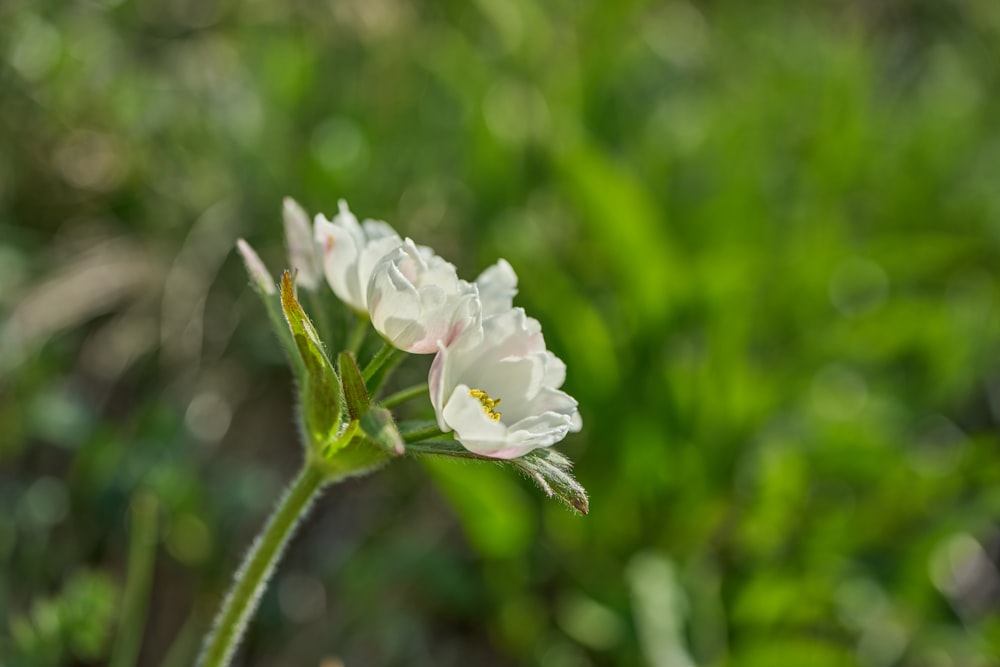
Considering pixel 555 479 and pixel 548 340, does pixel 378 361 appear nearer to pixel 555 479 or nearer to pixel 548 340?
pixel 555 479

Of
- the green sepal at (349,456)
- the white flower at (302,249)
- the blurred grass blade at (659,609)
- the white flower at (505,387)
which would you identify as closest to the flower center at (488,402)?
the white flower at (505,387)

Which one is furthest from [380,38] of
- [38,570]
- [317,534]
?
[38,570]

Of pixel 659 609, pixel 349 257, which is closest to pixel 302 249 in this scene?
pixel 349 257

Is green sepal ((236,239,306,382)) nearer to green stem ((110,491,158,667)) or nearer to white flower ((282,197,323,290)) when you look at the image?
white flower ((282,197,323,290))

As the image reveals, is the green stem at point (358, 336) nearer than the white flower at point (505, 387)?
No

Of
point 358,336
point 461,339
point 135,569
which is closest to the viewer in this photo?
point 461,339

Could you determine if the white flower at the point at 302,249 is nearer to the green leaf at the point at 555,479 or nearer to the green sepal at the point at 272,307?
the green sepal at the point at 272,307
